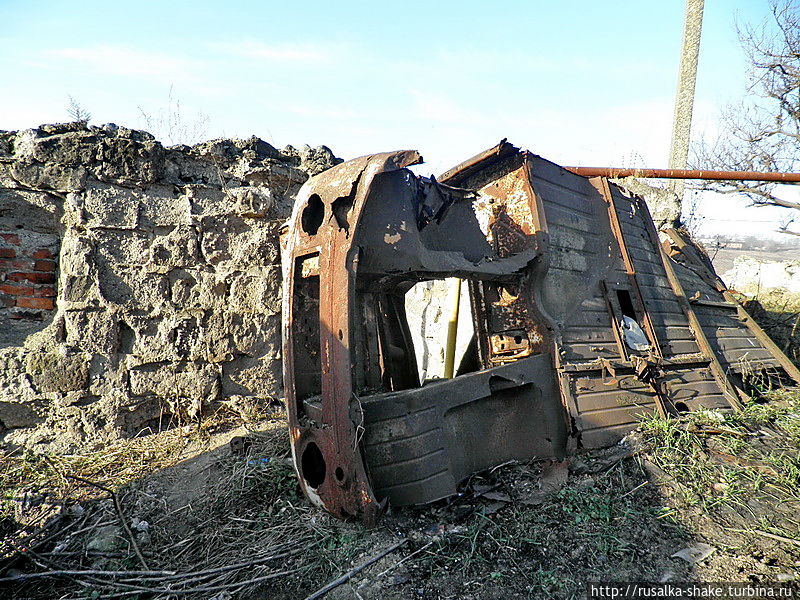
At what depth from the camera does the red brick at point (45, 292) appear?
3.06 metres

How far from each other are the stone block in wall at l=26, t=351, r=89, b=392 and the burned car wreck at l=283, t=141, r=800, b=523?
1.60 m

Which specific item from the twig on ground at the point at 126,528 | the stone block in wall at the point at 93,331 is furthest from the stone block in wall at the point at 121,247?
the twig on ground at the point at 126,528

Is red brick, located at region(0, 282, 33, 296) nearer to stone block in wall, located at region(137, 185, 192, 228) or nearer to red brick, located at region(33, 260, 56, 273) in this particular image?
red brick, located at region(33, 260, 56, 273)

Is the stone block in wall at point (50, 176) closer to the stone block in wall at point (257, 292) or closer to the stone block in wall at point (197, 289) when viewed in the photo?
the stone block in wall at point (197, 289)

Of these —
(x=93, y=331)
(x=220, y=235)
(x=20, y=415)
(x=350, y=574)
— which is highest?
(x=220, y=235)

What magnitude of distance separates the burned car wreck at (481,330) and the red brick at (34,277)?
177 centimetres

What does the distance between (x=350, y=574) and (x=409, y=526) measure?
0.41m

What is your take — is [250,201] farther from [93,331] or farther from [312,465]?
[312,465]

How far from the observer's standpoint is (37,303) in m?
3.06

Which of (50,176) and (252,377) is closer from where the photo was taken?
(50,176)

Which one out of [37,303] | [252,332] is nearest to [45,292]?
[37,303]

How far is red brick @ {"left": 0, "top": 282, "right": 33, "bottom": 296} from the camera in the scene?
3.00 m

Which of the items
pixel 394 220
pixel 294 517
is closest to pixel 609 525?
pixel 294 517

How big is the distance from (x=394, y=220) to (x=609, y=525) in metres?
1.90
